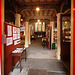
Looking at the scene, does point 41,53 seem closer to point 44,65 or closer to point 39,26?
point 44,65

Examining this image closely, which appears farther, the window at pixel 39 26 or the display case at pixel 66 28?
the window at pixel 39 26

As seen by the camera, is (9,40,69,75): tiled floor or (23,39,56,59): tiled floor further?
(23,39,56,59): tiled floor

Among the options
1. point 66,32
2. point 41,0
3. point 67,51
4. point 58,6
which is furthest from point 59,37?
point 41,0

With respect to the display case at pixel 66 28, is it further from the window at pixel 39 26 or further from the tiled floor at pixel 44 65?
the window at pixel 39 26

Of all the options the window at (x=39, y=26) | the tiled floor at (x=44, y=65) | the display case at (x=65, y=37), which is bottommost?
the tiled floor at (x=44, y=65)

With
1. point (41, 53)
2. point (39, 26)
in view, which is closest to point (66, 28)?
point (41, 53)

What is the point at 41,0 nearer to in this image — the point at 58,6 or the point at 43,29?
the point at 58,6

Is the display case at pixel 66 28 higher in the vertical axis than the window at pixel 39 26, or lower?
lower

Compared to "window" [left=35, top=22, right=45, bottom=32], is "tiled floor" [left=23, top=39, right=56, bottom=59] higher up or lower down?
lower down

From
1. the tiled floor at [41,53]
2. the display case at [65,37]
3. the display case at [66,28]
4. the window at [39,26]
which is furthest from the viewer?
the window at [39,26]

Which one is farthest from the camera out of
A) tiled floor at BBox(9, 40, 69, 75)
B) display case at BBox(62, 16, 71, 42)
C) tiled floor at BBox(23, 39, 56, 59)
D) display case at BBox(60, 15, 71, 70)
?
tiled floor at BBox(23, 39, 56, 59)

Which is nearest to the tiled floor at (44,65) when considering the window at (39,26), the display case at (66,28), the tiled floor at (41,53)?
the tiled floor at (41,53)

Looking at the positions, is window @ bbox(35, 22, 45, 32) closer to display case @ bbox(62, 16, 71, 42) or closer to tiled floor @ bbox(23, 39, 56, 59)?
tiled floor @ bbox(23, 39, 56, 59)

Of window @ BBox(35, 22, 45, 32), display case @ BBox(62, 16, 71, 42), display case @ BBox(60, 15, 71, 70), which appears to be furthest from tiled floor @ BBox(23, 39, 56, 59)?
window @ BBox(35, 22, 45, 32)
